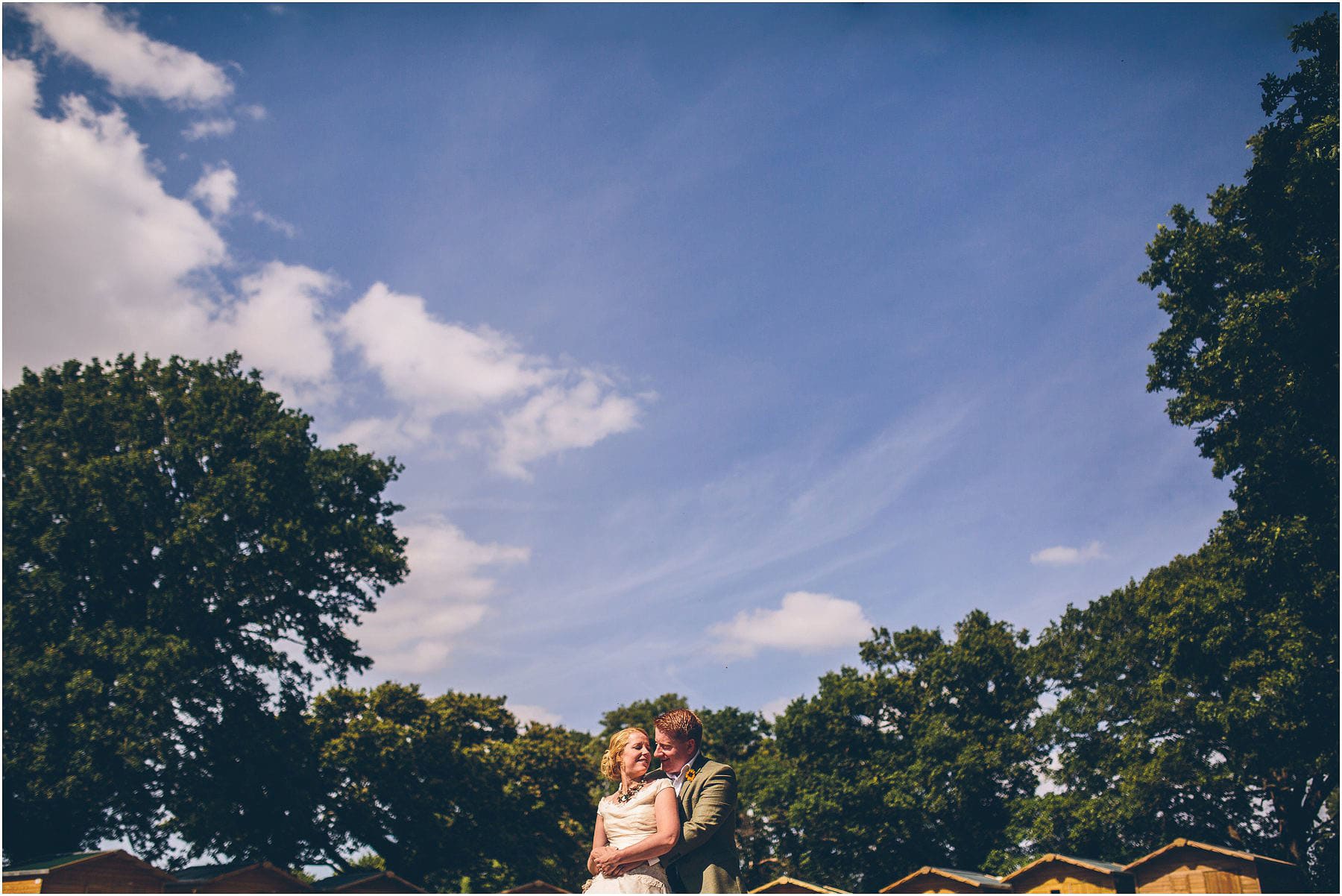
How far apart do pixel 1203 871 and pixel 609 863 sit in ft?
121

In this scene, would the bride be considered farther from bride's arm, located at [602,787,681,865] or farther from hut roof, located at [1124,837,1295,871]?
hut roof, located at [1124,837,1295,871]

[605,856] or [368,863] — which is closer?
[605,856]

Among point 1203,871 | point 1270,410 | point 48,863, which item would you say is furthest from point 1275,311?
point 48,863

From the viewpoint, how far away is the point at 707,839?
17.2ft

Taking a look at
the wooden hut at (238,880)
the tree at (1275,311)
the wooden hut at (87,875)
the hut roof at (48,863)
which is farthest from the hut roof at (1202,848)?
the hut roof at (48,863)

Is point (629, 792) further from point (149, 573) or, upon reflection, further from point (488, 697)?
point (488, 697)

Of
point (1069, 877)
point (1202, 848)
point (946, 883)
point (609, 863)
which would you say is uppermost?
point (609, 863)

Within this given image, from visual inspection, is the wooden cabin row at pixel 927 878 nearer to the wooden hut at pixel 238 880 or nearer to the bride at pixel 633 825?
the wooden hut at pixel 238 880

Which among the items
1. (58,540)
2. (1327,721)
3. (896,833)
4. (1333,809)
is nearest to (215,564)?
(58,540)

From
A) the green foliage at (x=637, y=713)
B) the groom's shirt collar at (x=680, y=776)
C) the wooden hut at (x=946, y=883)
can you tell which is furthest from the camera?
the green foliage at (x=637, y=713)

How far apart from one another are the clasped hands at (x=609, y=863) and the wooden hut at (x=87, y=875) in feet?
80.9

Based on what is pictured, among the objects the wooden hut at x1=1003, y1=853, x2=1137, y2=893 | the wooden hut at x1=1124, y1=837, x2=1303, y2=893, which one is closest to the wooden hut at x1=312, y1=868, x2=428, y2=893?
the wooden hut at x1=1003, y1=853, x2=1137, y2=893

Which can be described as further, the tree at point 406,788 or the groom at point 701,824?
the tree at point 406,788

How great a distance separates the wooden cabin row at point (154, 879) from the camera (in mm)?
22844
